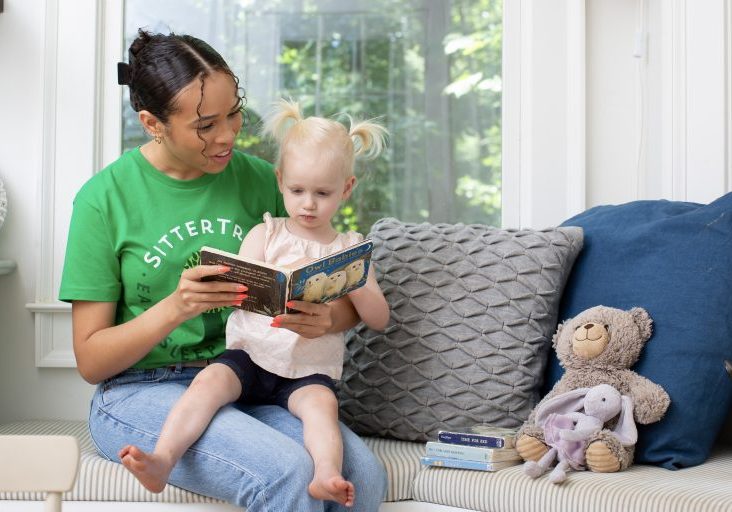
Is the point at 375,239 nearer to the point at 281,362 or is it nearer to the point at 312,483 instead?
the point at 281,362

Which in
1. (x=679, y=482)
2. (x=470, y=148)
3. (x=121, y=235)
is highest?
(x=470, y=148)

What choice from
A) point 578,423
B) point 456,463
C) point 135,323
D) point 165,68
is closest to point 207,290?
point 135,323

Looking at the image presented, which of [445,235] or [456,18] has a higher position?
[456,18]

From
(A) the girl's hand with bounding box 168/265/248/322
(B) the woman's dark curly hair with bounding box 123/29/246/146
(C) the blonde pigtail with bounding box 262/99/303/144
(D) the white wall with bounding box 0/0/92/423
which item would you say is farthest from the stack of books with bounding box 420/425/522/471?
(D) the white wall with bounding box 0/0/92/423

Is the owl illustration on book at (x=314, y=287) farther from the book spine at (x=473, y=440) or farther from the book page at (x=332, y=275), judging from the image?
the book spine at (x=473, y=440)

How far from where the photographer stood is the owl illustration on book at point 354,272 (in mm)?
1798

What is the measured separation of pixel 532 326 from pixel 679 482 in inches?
20.5

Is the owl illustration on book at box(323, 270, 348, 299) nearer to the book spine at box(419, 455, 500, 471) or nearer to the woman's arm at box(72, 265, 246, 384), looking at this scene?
the woman's arm at box(72, 265, 246, 384)

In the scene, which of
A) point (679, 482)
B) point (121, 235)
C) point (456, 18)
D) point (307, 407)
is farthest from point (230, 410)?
point (456, 18)

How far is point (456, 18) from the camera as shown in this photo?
9.08 feet

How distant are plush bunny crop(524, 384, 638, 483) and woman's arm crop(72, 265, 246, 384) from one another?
0.69m

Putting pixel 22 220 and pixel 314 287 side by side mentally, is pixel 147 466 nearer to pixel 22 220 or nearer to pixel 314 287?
pixel 314 287

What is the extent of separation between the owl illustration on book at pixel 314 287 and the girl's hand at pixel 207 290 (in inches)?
4.5

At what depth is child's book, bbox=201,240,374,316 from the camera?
1.69m
